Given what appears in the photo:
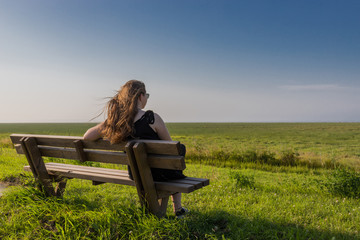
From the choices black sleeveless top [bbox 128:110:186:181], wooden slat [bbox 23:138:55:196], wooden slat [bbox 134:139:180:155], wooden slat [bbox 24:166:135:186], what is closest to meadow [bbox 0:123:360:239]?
wooden slat [bbox 23:138:55:196]

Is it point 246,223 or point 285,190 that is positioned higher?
point 246,223

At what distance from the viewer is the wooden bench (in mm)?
3309

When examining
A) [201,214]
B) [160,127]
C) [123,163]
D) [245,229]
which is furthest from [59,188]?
[245,229]

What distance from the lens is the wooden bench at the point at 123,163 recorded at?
331cm

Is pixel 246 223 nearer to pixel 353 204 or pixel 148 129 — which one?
pixel 148 129

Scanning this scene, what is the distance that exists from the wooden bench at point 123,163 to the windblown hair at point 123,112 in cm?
13

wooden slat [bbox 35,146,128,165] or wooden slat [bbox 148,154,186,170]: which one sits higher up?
wooden slat [bbox 35,146,128,165]

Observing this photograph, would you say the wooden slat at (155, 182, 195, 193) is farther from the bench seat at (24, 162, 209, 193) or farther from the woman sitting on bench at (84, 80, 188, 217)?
the woman sitting on bench at (84, 80, 188, 217)

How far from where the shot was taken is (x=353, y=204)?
557 centimetres

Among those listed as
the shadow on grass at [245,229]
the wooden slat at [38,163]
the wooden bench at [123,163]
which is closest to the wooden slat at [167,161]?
the wooden bench at [123,163]

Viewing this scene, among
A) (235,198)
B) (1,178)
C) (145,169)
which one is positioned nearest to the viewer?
(145,169)

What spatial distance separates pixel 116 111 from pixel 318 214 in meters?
3.43

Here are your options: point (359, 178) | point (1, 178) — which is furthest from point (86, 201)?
point (359, 178)

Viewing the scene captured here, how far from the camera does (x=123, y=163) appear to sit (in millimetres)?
3627
